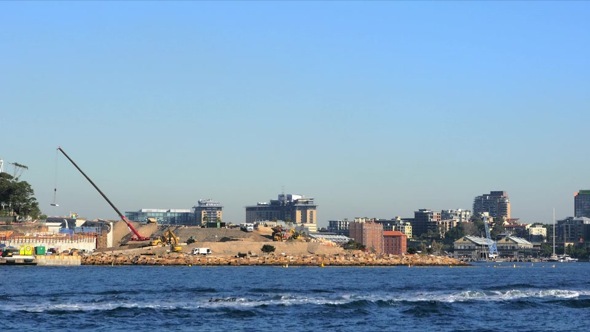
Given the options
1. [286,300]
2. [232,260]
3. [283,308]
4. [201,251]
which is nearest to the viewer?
[283,308]

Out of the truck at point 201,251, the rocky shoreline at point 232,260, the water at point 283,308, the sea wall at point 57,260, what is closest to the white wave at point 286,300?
the water at point 283,308

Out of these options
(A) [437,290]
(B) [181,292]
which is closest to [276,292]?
(B) [181,292]

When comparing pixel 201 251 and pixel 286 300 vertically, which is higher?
pixel 201 251

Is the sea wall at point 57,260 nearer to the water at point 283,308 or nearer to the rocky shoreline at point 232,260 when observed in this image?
the rocky shoreline at point 232,260

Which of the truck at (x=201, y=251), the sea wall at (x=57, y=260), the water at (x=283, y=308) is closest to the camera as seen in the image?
the water at (x=283, y=308)

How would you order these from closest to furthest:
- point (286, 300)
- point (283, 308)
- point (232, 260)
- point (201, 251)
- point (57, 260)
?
point (283, 308) → point (286, 300) → point (57, 260) → point (232, 260) → point (201, 251)

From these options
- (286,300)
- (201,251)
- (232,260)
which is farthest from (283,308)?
(201,251)

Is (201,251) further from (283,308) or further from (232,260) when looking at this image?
(283,308)

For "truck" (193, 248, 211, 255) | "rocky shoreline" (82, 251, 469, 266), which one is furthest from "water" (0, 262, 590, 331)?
"truck" (193, 248, 211, 255)

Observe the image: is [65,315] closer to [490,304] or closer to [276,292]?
[276,292]

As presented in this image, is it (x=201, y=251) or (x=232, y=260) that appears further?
(x=201, y=251)

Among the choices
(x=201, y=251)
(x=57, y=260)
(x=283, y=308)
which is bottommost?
(x=283, y=308)

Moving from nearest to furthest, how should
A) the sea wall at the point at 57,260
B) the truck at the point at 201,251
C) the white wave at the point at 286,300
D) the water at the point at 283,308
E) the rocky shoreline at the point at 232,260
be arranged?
1. the water at the point at 283,308
2. the white wave at the point at 286,300
3. the sea wall at the point at 57,260
4. the rocky shoreline at the point at 232,260
5. the truck at the point at 201,251

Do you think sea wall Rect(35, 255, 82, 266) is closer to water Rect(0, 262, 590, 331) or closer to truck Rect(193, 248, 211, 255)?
truck Rect(193, 248, 211, 255)
